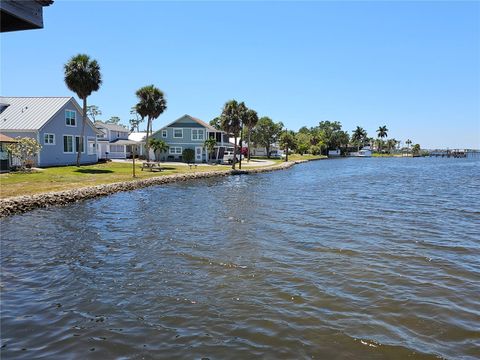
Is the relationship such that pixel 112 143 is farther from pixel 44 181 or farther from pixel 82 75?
pixel 44 181

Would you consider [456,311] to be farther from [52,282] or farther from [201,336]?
[52,282]

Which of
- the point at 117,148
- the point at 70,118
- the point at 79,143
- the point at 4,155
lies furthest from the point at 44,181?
the point at 117,148

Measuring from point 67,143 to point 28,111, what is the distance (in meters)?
5.20

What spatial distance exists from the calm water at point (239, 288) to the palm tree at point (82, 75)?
91.4 feet

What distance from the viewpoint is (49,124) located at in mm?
41406

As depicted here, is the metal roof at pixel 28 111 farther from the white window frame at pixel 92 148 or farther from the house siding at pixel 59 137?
the white window frame at pixel 92 148

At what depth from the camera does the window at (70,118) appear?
4444 cm

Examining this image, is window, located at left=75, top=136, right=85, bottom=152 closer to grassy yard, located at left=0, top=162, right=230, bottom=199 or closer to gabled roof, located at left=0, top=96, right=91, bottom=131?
gabled roof, located at left=0, top=96, right=91, bottom=131

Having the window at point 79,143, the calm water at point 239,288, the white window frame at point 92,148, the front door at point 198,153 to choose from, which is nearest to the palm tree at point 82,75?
the window at point 79,143

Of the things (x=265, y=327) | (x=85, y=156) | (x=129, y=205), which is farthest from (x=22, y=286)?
(x=85, y=156)

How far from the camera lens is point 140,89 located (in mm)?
53656

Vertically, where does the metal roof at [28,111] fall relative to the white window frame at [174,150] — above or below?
above

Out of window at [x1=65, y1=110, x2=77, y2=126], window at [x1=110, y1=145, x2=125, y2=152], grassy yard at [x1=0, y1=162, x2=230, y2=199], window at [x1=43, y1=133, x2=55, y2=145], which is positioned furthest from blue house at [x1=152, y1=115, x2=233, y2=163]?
grassy yard at [x1=0, y1=162, x2=230, y2=199]

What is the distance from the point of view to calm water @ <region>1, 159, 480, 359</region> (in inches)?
269
